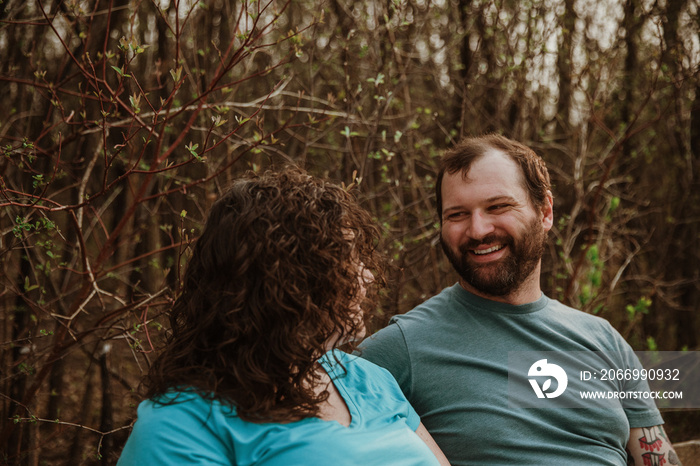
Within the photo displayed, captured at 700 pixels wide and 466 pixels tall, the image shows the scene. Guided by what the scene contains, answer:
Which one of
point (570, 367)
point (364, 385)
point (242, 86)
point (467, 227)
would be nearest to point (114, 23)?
point (242, 86)

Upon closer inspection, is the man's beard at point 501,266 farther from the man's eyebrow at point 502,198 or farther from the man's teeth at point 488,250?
the man's eyebrow at point 502,198

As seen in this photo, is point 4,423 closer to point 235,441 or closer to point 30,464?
point 30,464

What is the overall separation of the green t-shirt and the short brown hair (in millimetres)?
422

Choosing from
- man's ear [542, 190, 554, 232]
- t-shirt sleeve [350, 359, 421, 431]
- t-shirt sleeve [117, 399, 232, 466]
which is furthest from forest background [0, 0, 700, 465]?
t-shirt sleeve [117, 399, 232, 466]

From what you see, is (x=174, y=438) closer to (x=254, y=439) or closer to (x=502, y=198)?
(x=254, y=439)

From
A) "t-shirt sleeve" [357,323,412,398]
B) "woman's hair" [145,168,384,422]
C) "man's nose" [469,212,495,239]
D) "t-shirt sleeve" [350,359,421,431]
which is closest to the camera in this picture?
"woman's hair" [145,168,384,422]

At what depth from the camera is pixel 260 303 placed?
1397 mm

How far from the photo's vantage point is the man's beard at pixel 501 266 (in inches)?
85.0

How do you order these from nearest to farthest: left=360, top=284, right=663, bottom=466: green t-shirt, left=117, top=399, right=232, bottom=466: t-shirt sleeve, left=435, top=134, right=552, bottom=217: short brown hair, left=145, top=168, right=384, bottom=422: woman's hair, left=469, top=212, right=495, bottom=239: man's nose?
left=117, top=399, right=232, bottom=466: t-shirt sleeve < left=145, top=168, right=384, bottom=422: woman's hair < left=360, top=284, right=663, bottom=466: green t-shirt < left=469, top=212, right=495, bottom=239: man's nose < left=435, top=134, right=552, bottom=217: short brown hair

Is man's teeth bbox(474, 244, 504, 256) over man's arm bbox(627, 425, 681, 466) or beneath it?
over

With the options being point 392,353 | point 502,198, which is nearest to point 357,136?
point 502,198

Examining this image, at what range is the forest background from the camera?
8.93 ft

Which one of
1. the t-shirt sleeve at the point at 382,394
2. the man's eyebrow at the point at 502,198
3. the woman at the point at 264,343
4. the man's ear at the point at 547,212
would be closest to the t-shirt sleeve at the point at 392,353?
the t-shirt sleeve at the point at 382,394

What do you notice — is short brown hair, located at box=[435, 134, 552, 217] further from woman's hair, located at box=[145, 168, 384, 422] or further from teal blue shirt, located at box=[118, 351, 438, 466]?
teal blue shirt, located at box=[118, 351, 438, 466]
